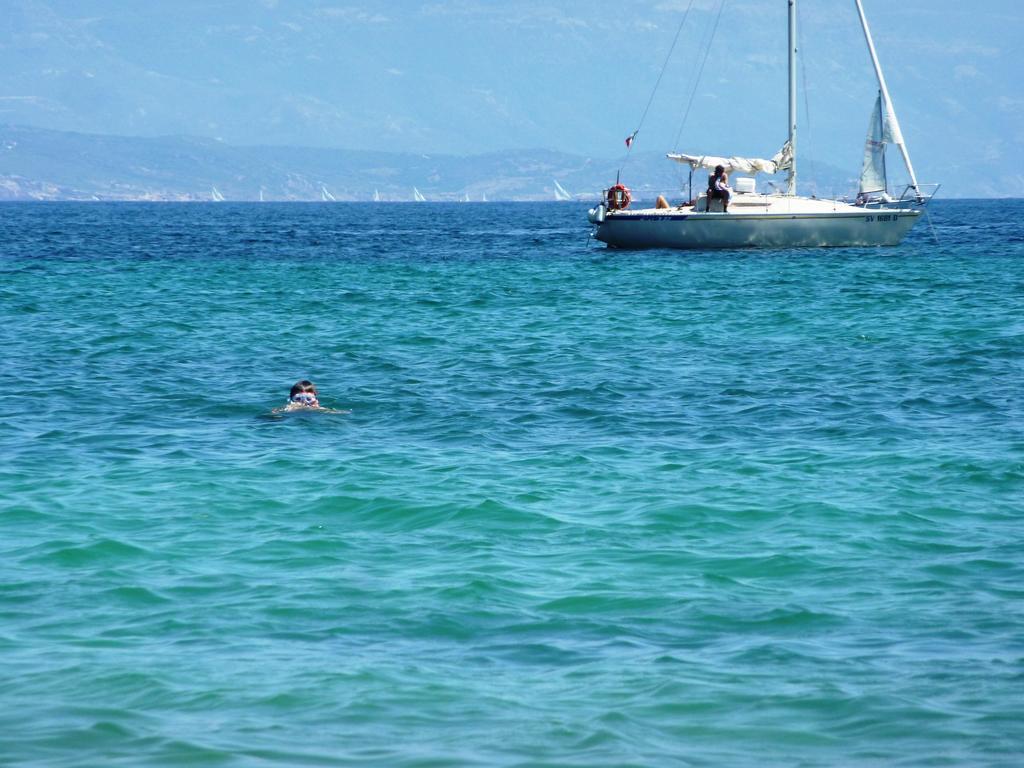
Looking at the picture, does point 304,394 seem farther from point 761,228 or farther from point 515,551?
point 761,228

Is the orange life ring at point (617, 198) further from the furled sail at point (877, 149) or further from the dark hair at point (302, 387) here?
the dark hair at point (302, 387)

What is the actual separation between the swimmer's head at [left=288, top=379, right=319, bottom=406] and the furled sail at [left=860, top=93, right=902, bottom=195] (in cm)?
4185

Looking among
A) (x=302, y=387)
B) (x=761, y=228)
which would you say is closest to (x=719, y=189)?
(x=761, y=228)

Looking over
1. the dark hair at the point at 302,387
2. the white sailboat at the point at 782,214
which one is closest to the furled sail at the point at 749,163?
the white sailboat at the point at 782,214

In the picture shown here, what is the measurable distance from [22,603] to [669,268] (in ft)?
136

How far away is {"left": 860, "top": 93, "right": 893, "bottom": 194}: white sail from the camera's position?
58.0 meters

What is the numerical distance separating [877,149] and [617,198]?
35.3ft

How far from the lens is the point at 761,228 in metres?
56.4

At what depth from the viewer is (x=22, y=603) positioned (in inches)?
468

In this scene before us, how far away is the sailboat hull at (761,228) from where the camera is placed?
56.3 meters

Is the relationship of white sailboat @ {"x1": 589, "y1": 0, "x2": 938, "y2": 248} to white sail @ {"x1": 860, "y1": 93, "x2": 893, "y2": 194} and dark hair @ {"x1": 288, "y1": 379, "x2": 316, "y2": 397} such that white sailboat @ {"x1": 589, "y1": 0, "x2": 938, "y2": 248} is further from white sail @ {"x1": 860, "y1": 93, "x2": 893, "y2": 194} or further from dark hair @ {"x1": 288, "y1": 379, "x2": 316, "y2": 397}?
dark hair @ {"x1": 288, "y1": 379, "x2": 316, "y2": 397}

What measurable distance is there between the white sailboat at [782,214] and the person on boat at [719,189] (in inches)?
7.8

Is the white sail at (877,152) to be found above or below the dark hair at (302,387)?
above

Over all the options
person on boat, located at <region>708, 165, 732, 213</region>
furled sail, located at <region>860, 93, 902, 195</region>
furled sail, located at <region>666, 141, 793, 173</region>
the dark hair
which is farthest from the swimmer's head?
furled sail, located at <region>860, 93, 902, 195</region>
